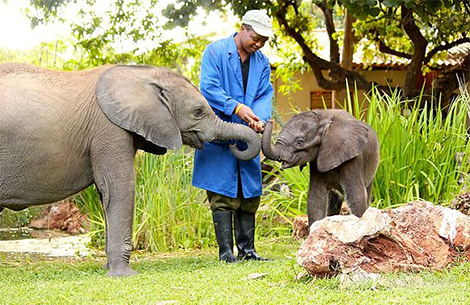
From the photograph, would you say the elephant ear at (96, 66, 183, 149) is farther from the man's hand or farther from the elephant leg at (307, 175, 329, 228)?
the elephant leg at (307, 175, 329, 228)

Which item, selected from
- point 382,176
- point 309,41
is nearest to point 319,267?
point 382,176

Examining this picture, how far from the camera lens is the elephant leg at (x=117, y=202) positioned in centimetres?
687

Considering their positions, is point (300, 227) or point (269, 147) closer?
point (269, 147)

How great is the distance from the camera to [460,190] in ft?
30.1

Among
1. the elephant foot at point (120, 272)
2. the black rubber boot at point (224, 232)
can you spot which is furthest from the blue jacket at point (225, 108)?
the elephant foot at point (120, 272)

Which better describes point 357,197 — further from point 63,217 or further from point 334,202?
point 63,217

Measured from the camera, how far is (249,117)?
7.24 metres

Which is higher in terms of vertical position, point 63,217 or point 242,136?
point 242,136

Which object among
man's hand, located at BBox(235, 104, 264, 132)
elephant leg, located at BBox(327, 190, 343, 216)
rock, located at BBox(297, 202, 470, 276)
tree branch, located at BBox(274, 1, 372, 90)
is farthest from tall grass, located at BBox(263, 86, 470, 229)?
tree branch, located at BBox(274, 1, 372, 90)

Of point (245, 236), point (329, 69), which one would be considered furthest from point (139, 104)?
point (329, 69)

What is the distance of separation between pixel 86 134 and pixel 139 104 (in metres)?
0.51

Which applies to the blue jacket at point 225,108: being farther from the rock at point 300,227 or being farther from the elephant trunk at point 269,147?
the rock at point 300,227

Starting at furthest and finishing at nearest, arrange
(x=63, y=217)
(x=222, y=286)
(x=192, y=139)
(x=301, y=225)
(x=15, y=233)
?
(x=63, y=217)
(x=15, y=233)
(x=301, y=225)
(x=192, y=139)
(x=222, y=286)

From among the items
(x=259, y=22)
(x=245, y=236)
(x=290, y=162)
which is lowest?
(x=245, y=236)
